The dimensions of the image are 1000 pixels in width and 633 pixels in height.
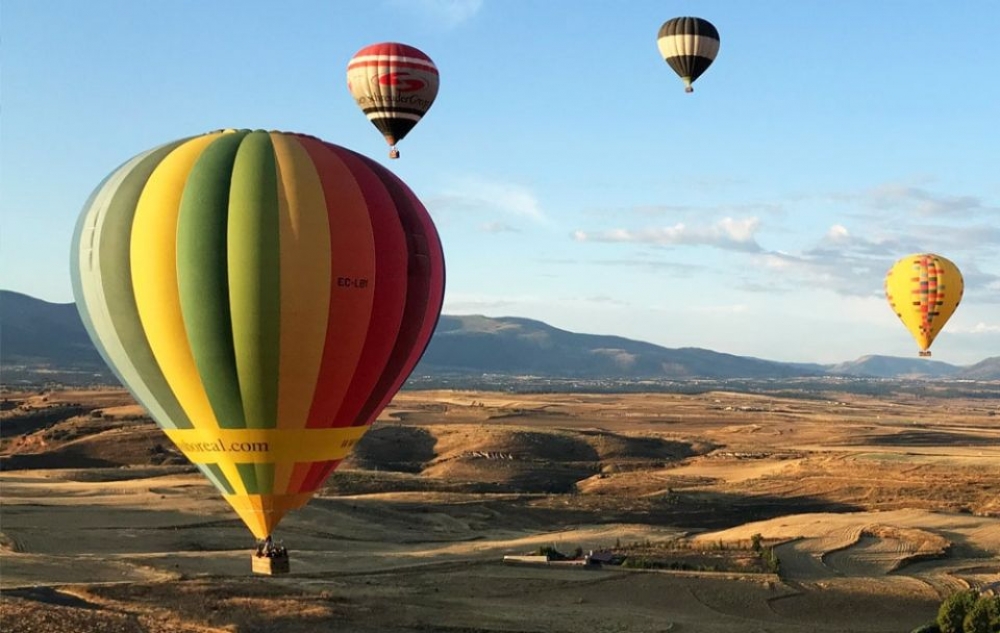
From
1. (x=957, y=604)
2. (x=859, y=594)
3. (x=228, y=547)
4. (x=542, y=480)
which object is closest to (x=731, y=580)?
(x=859, y=594)

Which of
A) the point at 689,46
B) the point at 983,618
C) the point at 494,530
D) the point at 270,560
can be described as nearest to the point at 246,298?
the point at 270,560

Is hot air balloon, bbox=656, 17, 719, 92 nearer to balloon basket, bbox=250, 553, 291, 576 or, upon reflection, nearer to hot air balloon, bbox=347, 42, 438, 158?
hot air balloon, bbox=347, 42, 438, 158

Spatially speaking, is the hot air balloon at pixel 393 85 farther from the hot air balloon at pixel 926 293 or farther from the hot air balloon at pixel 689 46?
the hot air balloon at pixel 926 293

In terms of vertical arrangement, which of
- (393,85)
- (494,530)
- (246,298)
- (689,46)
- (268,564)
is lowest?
(494,530)

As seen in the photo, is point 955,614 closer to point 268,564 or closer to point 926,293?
point 268,564

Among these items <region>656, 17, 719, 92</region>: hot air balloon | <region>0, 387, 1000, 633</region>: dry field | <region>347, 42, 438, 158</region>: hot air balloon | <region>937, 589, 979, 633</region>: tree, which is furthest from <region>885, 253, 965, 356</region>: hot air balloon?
<region>347, 42, 438, 158</region>: hot air balloon

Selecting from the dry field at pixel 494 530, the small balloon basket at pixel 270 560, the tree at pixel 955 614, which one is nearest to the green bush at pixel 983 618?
the tree at pixel 955 614
